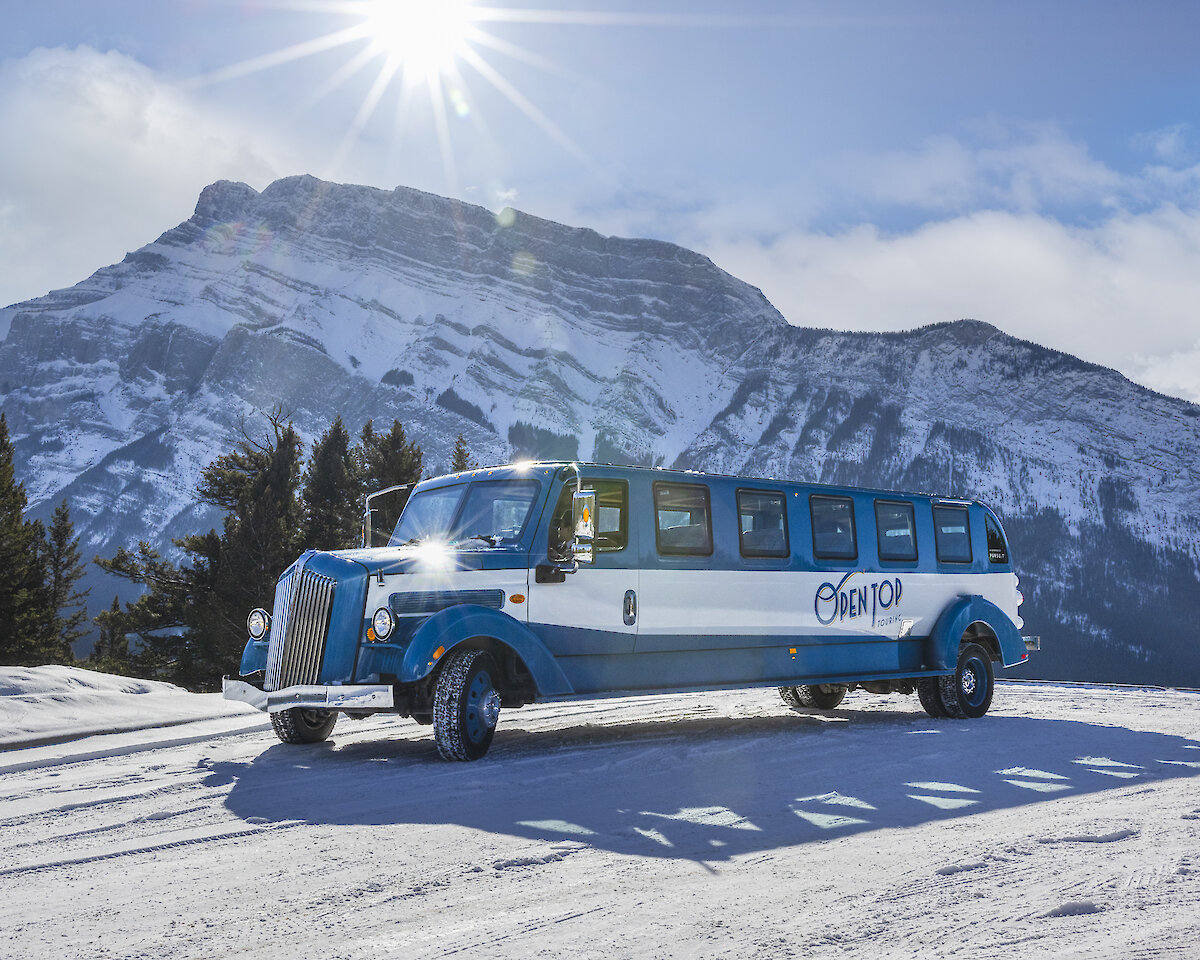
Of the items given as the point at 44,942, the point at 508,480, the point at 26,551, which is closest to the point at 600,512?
the point at 508,480

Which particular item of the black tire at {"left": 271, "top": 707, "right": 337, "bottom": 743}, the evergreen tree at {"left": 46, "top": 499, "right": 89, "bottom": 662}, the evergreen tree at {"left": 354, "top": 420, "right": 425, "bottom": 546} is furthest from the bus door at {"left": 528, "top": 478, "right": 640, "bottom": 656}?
the evergreen tree at {"left": 46, "top": 499, "right": 89, "bottom": 662}

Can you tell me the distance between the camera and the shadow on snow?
6.95 meters

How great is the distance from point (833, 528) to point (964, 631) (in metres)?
2.60

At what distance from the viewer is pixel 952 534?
1464 centimetres

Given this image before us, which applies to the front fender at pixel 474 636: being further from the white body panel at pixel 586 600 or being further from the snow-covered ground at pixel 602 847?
the snow-covered ground at pixel 602 847

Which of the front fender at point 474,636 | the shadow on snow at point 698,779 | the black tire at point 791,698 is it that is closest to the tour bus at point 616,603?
the front fender at point 474,636

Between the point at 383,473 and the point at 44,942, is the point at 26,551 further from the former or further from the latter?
the point at 44,942

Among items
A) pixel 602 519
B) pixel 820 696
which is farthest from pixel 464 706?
pixel 820 696

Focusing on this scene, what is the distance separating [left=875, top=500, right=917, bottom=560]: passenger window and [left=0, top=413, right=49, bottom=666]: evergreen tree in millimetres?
31643

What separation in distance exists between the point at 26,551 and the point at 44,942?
40.2m

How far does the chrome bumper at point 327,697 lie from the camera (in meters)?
9.03

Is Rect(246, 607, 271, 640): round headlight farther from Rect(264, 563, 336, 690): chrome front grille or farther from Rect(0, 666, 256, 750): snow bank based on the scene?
Rect(0, 666, 256, 750): snow bank

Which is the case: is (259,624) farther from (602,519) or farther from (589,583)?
(602,519)

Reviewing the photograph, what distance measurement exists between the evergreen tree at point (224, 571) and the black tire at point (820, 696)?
83.6ft
